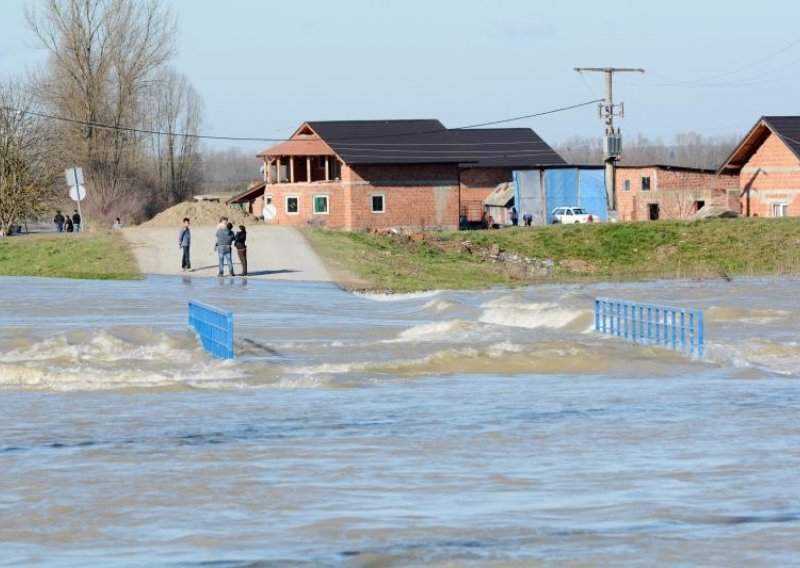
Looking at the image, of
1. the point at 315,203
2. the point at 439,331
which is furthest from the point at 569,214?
the point at 439,331

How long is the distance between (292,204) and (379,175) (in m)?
4.59

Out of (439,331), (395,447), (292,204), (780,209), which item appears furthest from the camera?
(292,204)

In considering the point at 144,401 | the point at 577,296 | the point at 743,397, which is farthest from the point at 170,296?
the point at 743,397

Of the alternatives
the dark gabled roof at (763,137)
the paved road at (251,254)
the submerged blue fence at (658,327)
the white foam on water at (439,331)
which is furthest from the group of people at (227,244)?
the dark gabled roof at (763,137)

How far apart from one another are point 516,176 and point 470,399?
1944 inches

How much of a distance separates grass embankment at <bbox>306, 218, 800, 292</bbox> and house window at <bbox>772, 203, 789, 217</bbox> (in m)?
5.46

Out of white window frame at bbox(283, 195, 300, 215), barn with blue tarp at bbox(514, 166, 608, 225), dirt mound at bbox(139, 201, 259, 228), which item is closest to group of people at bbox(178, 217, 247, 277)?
dirt mound at bbox(139, 201, 259, 228)

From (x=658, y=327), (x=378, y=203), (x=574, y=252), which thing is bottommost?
(x=658, y=327)

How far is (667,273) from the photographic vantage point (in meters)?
40.7

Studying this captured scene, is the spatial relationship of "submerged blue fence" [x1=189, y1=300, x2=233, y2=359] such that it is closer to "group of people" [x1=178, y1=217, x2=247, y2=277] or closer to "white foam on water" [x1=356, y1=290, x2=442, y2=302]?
"white foam on water" [x1=356, y1=290, x2=442, y2=302]

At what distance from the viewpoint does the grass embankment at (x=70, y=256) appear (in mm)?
37875

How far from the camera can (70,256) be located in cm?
4072

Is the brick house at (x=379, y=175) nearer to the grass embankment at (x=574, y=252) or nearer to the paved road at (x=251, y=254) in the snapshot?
the grass embankment at (x=574, y=252)

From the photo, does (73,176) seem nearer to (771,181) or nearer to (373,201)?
(373,201)
